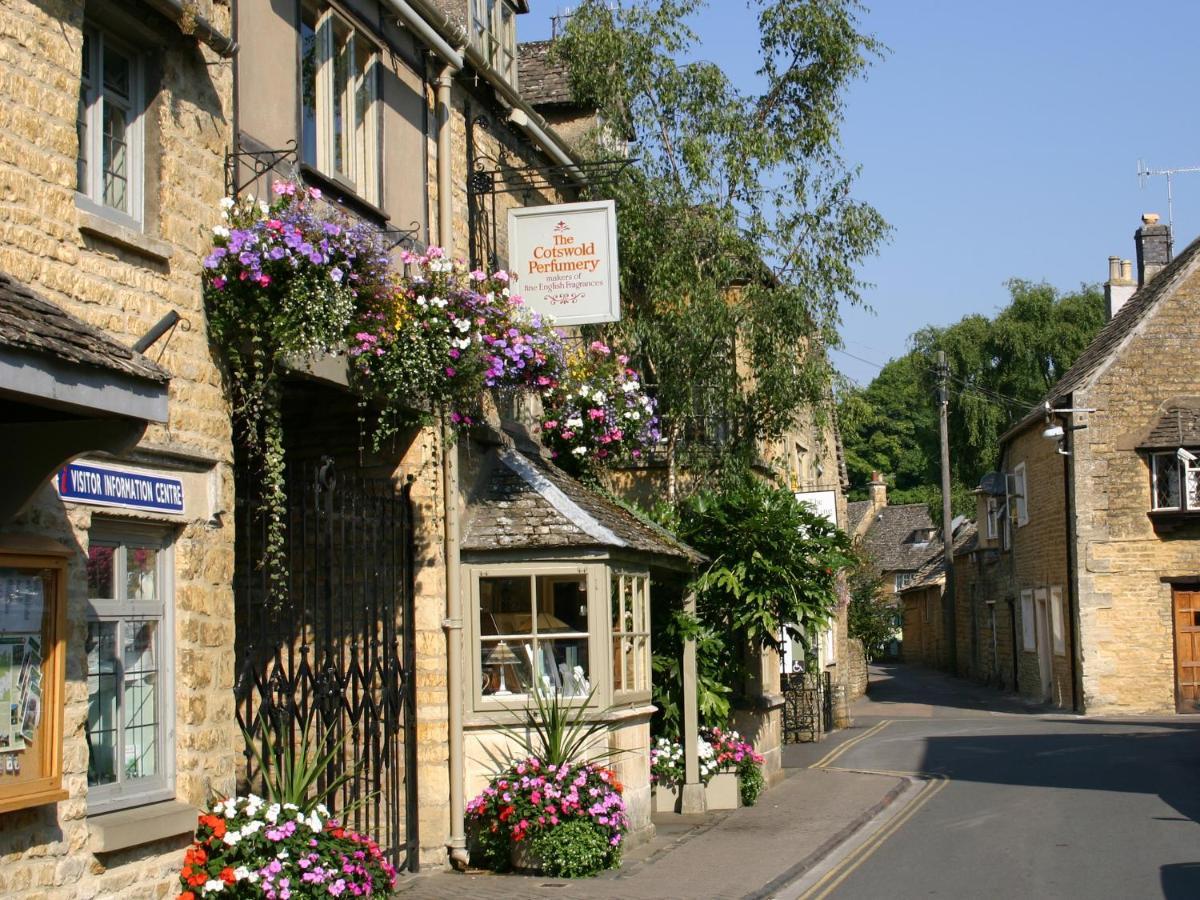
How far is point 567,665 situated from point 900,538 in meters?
62.2

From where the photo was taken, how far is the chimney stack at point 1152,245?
128ft

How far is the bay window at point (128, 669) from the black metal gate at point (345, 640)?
5.42 ft

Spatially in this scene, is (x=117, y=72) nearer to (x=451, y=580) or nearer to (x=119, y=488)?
(x=119, y=488)

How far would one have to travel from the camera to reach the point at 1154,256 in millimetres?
39344

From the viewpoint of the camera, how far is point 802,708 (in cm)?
2717

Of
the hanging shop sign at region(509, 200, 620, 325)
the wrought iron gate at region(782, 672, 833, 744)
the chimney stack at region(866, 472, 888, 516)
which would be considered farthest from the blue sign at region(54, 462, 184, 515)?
the chimney stack at region(866, 472, 888, 516)

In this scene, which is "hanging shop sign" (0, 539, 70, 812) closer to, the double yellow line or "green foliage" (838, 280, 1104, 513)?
the double yellow line

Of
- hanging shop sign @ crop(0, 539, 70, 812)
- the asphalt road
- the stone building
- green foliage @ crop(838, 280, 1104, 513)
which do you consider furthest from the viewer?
green foliage @ crop(838, 280, 1104, 513)

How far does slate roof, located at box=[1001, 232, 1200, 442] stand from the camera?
33500mm

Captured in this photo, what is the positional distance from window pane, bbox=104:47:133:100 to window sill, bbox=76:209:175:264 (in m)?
0.79

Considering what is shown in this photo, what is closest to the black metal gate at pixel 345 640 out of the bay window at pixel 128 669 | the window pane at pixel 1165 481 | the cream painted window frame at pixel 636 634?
the bay window at pixel 128 669

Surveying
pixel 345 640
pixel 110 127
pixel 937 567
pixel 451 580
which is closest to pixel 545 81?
pixel 451 580

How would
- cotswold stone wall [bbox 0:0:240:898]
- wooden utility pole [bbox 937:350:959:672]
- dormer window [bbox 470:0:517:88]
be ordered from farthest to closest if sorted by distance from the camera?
wooden utility pole [bbox 937:350:959:672] < dormer window [bbox 470:0:517:88] < cotswold stone wall [bbox 0:0:240:898]

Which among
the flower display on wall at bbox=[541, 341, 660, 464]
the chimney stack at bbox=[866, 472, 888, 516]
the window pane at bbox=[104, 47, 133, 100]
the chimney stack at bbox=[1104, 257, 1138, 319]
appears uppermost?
the chimney stack at bbox=[1104, 257, 1138, 319]
